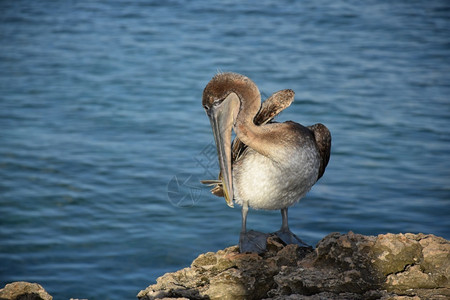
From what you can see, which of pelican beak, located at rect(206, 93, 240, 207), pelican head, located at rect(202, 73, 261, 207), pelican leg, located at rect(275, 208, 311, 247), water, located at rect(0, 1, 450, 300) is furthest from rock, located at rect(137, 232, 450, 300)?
water, located at rect(0, 1, 450, 300)

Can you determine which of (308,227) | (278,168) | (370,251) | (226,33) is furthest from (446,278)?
(226,33)

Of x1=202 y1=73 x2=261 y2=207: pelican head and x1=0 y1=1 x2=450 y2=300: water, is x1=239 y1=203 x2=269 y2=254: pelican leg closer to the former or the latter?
x1=202 y1=73 x2=261 y2=207: pelican head

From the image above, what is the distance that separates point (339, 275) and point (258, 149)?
1258 millimetres

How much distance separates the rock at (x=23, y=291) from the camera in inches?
161

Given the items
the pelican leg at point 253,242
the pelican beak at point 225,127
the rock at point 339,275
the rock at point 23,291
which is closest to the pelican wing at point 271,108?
the pelican beak at point 225,127

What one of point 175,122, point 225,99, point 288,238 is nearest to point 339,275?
point 288,238

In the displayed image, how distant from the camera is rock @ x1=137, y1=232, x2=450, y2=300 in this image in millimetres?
4184

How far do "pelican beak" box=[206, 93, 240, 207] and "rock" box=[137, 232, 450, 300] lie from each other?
30.3 inches

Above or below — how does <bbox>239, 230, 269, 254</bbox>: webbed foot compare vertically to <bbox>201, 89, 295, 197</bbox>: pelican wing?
below

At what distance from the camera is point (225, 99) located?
5.04 m

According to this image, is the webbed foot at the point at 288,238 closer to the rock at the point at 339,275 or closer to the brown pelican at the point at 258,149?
the brown pelican at the point at 258,149

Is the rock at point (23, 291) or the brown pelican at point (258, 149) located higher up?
the brown pelican at point (258, 149)

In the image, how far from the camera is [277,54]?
1584cm

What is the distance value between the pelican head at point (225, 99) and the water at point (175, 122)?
1.79 meters
